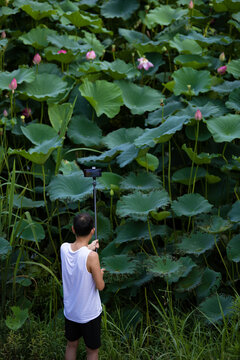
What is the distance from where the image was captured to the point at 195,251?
7.95ft

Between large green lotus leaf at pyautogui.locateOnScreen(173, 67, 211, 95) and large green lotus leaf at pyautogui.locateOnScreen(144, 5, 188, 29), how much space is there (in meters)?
0.84

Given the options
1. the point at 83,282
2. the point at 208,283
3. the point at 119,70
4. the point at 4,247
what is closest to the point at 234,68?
the point at 119,70

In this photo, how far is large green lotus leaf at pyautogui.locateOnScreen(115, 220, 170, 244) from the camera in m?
2.51

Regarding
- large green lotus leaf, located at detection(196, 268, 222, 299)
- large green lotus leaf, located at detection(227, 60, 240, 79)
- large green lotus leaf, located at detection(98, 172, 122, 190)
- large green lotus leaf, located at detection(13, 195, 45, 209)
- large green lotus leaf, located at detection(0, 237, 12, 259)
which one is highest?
large green lotus leaf, located at detection(227, 60, 240, 79)

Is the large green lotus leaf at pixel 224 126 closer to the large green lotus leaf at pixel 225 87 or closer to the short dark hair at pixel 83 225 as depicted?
the large green lotus leaf at pixel 225 87

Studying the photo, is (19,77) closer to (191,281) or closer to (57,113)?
(57,113)

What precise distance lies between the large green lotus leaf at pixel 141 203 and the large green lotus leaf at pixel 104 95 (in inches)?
33.9

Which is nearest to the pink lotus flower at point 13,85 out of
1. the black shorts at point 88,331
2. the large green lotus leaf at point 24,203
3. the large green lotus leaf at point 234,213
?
the large green lotus leaf at point 24,203

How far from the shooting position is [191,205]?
2.57 metres

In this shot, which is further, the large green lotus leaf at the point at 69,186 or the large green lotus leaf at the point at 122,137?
the large green lotus leaf at the point at 122,137

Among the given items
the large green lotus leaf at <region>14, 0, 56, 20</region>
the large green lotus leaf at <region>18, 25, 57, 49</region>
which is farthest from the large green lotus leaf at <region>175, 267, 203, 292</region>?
the large green lotus leaf at <region>14, 0, 56, 20</region>

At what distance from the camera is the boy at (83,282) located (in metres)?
1.83

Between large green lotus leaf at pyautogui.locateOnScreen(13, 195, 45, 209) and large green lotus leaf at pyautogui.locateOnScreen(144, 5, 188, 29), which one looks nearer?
large green lotus leaf at pyautogui.locateOnScreen(13, 195, 45, 209)

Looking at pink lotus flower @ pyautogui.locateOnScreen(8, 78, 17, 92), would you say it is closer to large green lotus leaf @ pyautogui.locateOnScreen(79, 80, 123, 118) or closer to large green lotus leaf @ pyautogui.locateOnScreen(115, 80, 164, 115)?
large green lotus leaf @ pyautogui.locateOnScreen(79, 80, 123, 118)
